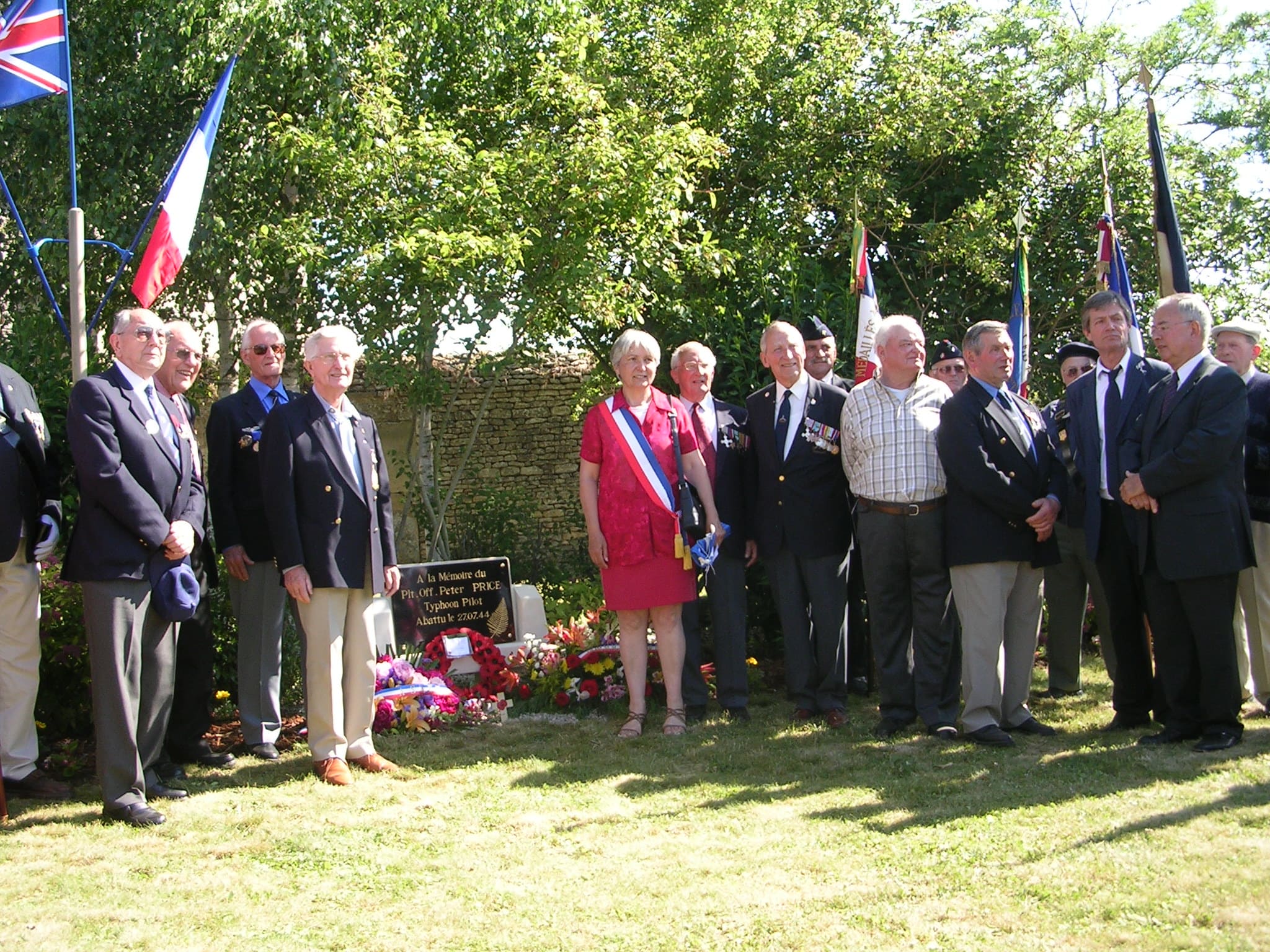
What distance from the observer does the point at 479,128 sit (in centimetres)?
995

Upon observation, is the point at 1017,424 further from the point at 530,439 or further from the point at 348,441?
the point at 530,439

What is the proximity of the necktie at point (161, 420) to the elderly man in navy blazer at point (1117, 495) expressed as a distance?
409 centimetres

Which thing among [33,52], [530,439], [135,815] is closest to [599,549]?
[135,815]

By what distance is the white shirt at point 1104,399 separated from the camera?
18.0 feet

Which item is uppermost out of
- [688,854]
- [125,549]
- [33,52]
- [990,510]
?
[33,52]

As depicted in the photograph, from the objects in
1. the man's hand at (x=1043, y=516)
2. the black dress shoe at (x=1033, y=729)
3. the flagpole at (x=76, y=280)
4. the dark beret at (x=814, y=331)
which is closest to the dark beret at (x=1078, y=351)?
the dark beret at (x=814, y=331)

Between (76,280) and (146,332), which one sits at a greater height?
(76,280)

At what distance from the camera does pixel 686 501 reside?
5723 millimetres

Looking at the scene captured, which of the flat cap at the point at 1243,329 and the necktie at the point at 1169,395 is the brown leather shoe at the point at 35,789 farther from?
the flat cap at the point at 1243,329

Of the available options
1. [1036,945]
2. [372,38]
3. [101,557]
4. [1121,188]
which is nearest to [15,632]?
[101,557]

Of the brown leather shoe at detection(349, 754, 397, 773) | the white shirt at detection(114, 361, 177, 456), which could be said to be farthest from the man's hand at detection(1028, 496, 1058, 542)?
the white shirt at detection(114, 361, 177, 456)

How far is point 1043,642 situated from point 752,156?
18.7ft

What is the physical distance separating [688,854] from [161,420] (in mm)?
2724

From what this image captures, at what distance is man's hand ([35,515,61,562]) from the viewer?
476 cm
